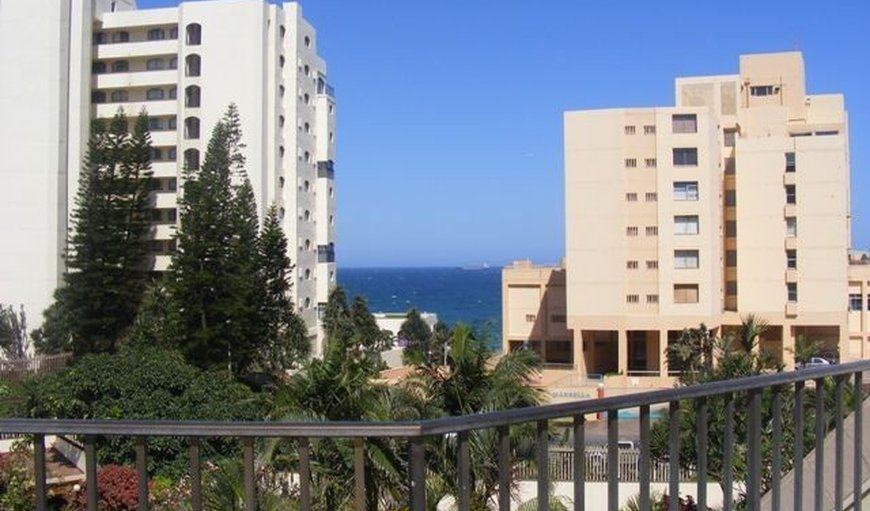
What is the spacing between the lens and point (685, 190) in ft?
103

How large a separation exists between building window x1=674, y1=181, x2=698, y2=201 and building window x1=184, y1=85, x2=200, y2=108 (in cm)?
1555

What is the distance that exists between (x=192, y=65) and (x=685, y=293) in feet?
56.8

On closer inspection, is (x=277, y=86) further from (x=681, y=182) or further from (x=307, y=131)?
(x=681, y=182)

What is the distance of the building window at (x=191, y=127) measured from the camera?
1129 inches

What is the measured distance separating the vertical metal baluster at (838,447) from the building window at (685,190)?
29.4 m

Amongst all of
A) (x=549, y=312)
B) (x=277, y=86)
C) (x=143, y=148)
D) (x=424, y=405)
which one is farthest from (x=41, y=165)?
(x=424, y=405)

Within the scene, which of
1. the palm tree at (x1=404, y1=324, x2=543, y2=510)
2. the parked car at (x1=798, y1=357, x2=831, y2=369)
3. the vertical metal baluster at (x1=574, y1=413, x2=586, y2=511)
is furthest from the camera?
the palm tree at (x1=404, y1=324, x2=543, y2=510)

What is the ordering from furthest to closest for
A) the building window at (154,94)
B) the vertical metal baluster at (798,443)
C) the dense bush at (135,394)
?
the building window at (154,94), the dense bush at (135,394), the vertical metal baluster at (798,443)

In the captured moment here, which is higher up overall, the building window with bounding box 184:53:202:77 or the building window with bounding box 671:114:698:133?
the building window with bounding box 184:53:202:77

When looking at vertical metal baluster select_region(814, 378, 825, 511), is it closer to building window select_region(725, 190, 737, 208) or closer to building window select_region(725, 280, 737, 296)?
building window select_region(725, 280, 737, 296)

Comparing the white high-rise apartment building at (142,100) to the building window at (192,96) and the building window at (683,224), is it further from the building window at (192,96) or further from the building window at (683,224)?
the building window at (683,224)

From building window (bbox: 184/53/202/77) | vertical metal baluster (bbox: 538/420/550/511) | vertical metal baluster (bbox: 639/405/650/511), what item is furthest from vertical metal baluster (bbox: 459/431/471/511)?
building window (bbox: 184/53/202/77)

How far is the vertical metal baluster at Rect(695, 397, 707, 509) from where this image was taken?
228cm

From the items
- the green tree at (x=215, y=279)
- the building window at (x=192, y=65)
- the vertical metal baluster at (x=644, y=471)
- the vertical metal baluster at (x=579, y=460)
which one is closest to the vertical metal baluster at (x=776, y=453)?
the vertical metal baluster at (x=644, y=471)
